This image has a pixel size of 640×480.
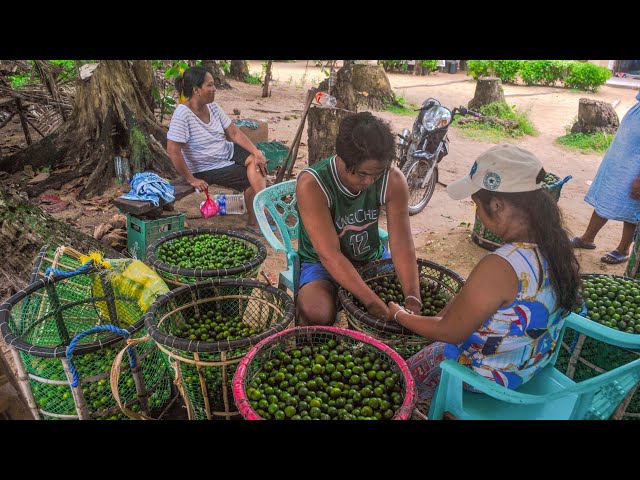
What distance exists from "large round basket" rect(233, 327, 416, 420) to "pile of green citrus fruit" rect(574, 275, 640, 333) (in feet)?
4.12

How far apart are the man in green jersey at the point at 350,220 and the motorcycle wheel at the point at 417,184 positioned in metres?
3.35

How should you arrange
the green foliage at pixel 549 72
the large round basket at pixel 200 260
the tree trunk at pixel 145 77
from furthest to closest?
the green foliage at pixel 549 72
the tree trunk at pixel 145 77
the large round basket at pixel 200 260

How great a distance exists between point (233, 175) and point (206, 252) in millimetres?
2088

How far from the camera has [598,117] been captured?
10219 mm

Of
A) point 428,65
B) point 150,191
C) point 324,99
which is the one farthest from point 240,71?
point 150,191

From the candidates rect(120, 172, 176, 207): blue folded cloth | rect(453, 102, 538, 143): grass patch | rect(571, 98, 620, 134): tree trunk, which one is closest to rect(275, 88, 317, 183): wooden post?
rect(120, 172, 176, 207): blue folded cloth

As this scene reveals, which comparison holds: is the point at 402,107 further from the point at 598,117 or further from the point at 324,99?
the point at 324,99

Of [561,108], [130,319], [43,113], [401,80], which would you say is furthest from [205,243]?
[401,80]

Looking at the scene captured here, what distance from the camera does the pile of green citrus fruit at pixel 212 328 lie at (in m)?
2.88

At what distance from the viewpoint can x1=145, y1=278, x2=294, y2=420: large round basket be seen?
2479 millimetres

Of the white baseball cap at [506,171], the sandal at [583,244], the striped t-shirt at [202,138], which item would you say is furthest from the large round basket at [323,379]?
the sandal at [583,244]

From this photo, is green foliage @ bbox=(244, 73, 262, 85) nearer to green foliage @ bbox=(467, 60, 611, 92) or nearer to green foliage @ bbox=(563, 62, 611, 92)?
green foliage @ bbox=(467, 60, 611, 92)

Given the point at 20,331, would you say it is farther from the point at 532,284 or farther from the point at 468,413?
the point at 532,284

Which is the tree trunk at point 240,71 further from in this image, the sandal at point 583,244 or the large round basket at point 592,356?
the large round basket at point 592,356
